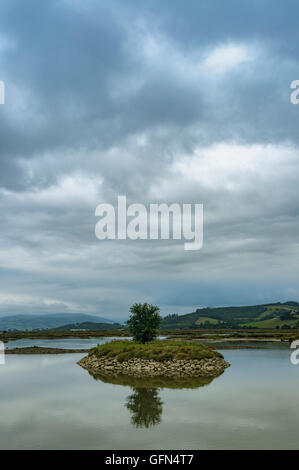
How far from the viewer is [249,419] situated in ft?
94.7

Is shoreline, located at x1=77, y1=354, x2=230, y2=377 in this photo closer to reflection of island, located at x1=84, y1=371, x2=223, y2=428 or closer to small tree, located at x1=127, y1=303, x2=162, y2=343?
reflection of island, located at x1=84, y1=371, x2=223, y2=428

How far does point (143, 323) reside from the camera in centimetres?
7594

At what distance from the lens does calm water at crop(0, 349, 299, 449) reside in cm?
2434

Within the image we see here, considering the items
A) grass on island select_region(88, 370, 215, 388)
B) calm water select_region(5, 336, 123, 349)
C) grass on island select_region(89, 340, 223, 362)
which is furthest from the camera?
calm water select_region(5, 336, 123, 349)

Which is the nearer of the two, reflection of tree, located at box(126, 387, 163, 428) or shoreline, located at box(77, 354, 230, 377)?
reflection of tree, located at box(126, 387, 163, 428)

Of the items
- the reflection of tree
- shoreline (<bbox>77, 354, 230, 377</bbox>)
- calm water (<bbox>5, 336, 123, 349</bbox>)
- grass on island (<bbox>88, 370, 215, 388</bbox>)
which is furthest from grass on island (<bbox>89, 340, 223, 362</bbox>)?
calm water (<bbox>5, 336, 123, 349</bbox>)

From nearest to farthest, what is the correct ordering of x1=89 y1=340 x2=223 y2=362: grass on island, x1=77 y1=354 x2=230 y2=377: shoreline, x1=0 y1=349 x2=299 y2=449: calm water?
x1=0 y1=349 x2=299 y2=449: calm water < x1=77 y1=354 x2=230 y2=377: shoreline < x1=89 y1=340 x2=223 y2=362: grass on island

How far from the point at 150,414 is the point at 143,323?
44.8 meters

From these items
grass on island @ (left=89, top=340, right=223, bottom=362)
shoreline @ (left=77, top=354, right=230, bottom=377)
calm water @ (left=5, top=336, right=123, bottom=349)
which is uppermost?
grass on island @ (left=89, top=340, right=223, bottom=362)

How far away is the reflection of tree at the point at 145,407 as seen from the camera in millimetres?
29078

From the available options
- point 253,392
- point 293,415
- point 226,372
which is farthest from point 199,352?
point 293,415

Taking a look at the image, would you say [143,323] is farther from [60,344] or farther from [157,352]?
[60,344]
